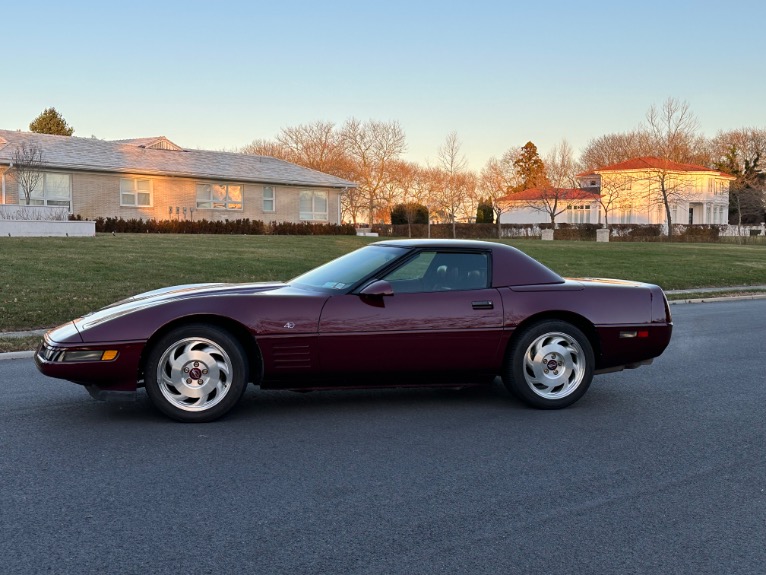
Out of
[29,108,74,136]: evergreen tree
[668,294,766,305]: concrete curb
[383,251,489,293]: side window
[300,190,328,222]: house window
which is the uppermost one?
[29,108,74,136]: evergreen tree

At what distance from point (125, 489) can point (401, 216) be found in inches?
2299

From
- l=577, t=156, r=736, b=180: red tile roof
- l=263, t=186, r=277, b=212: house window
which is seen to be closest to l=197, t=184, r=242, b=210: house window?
l=263, t=186, r=277, b=212: house window

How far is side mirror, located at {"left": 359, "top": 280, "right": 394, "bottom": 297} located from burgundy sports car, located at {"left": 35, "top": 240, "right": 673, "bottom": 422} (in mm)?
11

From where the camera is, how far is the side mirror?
20.6 feet

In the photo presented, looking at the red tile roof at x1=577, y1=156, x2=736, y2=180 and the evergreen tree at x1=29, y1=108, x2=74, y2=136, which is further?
the evergreen tree at x1=29, y1=108, x2=74, y2=136

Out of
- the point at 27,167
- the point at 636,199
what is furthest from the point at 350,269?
the point at 636,199

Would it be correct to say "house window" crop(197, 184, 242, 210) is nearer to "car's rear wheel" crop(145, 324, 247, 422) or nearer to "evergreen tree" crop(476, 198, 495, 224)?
"evergreen tree" crop(476, 198, 495, 224)

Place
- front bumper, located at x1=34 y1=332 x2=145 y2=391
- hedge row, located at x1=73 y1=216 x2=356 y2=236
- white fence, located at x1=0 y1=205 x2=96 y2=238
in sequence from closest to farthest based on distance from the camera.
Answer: front bumper, located at x1=34 y1=332 x2=145 y2=391 < white fence, located at x1=0 y1=205 x2=96 y2=238 < hedge row, located at x1=73 y1=216 x2=356 y2=236

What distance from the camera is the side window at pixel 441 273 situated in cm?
664

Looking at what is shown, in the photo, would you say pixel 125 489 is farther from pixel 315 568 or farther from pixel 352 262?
pixel 352 262

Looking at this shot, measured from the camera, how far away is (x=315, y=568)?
3.56m

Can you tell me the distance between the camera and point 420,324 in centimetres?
648

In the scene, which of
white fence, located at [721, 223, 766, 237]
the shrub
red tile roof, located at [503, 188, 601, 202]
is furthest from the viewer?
white fence, located at [721, 223, 766, 237]

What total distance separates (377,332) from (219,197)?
36.2m
